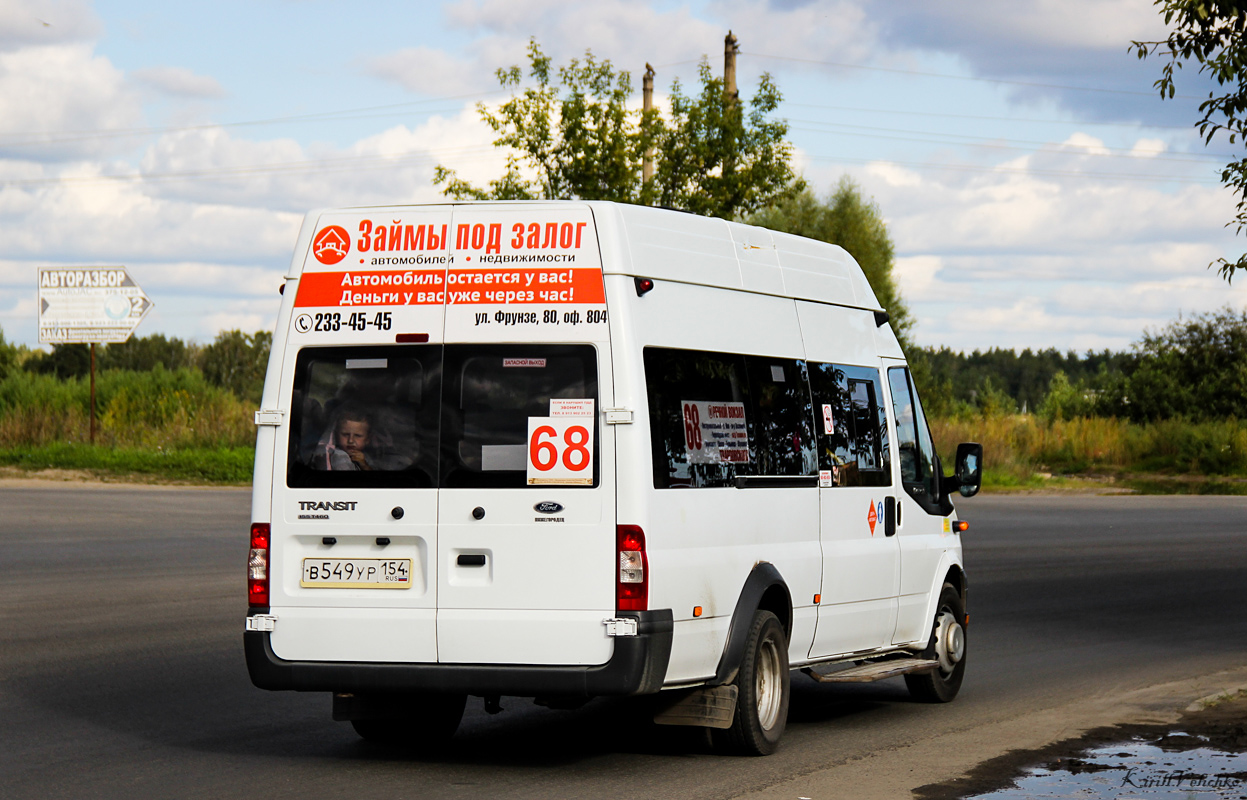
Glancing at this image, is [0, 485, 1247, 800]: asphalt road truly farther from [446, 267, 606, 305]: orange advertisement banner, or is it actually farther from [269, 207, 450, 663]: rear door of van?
[446, 267, 606, 305]: orange advertisement banner

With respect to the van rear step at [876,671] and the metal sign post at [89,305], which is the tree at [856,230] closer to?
the metal sign post at [89,305]

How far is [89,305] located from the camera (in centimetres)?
4712

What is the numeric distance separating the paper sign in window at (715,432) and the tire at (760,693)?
86cm

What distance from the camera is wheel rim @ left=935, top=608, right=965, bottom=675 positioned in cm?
1023

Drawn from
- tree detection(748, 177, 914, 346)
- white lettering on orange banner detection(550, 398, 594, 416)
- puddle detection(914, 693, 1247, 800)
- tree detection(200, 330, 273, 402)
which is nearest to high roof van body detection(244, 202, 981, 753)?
white lettering on orange banner detection(550, 398, 594, 416)

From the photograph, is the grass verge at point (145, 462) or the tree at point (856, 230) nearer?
the grass verge at point (145, 462)

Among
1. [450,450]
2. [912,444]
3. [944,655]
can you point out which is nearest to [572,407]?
[450,450]

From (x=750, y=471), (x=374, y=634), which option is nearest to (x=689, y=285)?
(x=750, y=471)

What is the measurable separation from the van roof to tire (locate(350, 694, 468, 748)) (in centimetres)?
260

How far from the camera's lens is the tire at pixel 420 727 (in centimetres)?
847

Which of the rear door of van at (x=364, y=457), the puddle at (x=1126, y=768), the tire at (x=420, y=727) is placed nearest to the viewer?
the puddle at (x=1126, y=768)

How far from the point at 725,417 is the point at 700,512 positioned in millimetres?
688

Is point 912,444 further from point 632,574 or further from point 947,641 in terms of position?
point 632,574

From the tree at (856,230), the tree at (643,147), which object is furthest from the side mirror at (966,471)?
the tree at (856,230)
